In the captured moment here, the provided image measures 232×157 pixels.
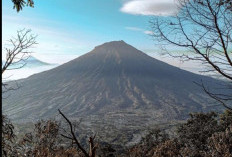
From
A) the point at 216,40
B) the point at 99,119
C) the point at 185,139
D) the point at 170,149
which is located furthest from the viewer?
the point at 99,119

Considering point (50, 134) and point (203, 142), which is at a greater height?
point (50, 134)

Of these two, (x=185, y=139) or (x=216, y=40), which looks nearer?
(x=216, y=40)

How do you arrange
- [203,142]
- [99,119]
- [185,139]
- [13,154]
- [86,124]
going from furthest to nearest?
1. [99,119]
2. [86,124]
3. [185,139]
4. [203,142]
5. [13,154]

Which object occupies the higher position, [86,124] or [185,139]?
[185,139]

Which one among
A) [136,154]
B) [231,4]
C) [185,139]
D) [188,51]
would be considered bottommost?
[185,139]

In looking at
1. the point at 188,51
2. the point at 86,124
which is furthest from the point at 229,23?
the point at 86,124

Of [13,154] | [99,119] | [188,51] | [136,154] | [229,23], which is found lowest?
[99,119]

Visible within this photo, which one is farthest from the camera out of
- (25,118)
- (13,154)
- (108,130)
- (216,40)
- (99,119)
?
(25,118)

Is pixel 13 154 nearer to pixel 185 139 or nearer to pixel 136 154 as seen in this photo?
pixel 136 154

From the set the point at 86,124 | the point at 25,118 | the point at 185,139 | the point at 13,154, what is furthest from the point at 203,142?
the point at 25,118

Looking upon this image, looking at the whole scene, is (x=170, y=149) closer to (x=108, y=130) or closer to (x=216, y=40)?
(x=216, y=40)
